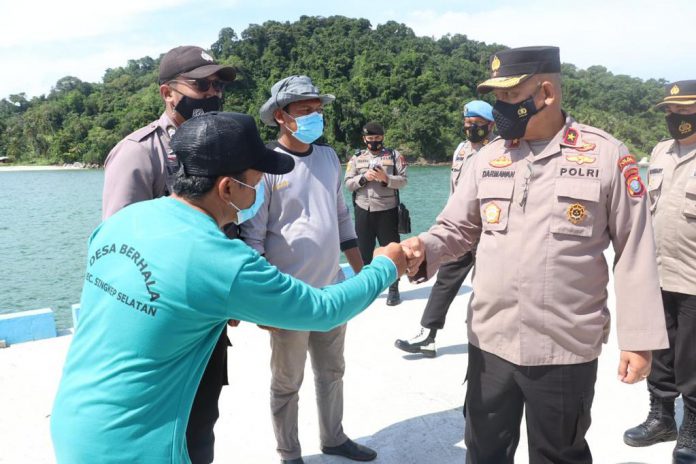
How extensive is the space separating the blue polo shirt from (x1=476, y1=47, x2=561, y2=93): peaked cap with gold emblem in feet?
3.98

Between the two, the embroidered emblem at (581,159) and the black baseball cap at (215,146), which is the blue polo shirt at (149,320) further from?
the embroidered emblem at (581,159)

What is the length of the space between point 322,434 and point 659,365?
6.46 feet

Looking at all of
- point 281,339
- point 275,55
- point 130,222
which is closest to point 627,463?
point 281,339

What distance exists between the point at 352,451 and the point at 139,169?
6.08ft

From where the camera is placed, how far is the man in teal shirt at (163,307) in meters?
1.39

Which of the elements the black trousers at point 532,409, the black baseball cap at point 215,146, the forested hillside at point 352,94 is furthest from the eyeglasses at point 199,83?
the forested hillside at point 352,94

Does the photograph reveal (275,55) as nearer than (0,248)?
No

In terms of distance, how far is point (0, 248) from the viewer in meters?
21.8

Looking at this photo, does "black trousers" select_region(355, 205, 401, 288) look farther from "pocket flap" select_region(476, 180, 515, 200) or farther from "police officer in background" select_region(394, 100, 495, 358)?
"pocket flap" select_region(476, 180, 515, 200)

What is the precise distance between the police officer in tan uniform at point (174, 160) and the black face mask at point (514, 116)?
1.18 meters

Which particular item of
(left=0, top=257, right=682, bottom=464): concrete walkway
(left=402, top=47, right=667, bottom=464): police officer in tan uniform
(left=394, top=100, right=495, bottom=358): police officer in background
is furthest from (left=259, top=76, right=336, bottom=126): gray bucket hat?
(left=0, top=257, right=682, bottom=464): concrete walkway

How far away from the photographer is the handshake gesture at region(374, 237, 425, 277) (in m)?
2.09

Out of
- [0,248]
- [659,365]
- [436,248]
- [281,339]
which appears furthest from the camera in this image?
[0,248]

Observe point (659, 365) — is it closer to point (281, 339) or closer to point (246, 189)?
point (281, 339)
